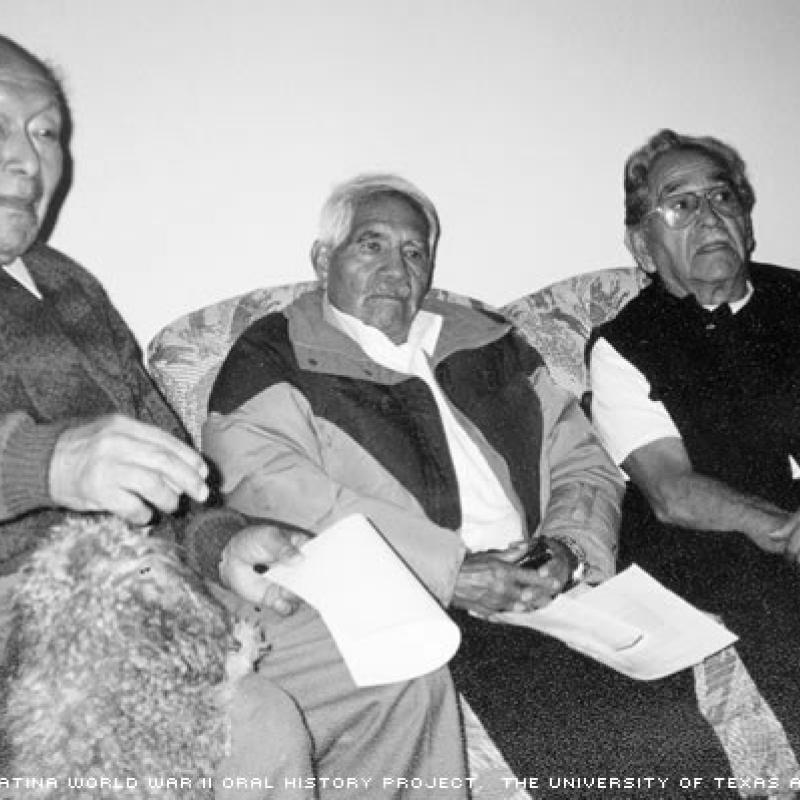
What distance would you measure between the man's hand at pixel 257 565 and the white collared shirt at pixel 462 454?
0.49 meters

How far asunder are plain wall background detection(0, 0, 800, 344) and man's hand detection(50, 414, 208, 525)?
47.9 inches

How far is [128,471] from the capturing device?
0.76 meters

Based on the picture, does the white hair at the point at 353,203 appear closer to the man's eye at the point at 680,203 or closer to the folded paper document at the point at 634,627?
the man's eye at the point at 680,203

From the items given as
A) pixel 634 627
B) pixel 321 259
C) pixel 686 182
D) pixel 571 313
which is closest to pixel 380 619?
pixel 634 627

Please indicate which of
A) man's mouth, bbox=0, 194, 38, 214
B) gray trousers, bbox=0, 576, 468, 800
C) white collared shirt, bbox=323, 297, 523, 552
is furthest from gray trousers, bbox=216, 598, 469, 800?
man's mouth, bbox=0, 194, 38, 214

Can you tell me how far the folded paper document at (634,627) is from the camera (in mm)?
1107

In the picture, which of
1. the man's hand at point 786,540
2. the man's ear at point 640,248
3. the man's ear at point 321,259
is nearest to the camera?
the man's hand at point 786,540

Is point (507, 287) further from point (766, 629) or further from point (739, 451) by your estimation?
point (766, 629)

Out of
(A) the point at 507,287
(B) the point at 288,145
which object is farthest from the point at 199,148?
(A) the point at 507,287

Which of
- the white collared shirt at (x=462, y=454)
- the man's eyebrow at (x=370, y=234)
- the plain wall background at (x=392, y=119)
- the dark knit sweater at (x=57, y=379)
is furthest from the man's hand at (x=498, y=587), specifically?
the plain wall background at (x=392, y=119)

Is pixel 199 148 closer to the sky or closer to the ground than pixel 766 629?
closer to the sky

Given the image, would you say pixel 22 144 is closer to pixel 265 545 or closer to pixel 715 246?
pixel 265 545

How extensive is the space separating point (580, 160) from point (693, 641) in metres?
1.67

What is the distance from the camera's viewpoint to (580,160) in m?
2.33
